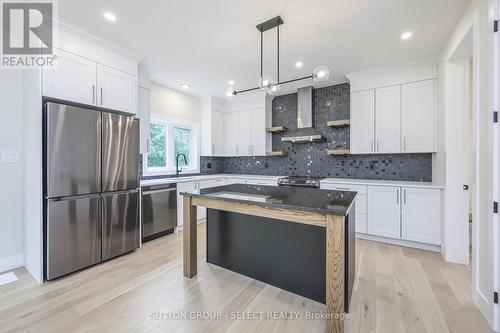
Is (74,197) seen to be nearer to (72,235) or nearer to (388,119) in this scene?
(72,235)

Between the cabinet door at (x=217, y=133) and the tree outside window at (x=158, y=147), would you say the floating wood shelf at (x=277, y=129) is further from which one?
the tree outside window at (x=158, y=147)

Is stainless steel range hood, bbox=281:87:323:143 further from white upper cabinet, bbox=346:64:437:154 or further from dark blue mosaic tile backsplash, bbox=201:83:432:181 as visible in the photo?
white upper cabinet, bbox=346:64:437:154

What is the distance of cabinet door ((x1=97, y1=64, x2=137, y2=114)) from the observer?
8.60ft

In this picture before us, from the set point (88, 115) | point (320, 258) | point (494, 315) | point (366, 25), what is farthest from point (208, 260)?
point (366, 25)

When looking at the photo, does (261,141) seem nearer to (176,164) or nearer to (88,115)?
(176,164)

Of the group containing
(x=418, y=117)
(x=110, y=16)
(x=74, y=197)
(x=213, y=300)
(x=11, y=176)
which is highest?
(x=110, y=16)

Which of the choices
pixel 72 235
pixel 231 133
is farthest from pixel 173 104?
pixel 72 235

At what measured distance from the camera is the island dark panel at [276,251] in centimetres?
184

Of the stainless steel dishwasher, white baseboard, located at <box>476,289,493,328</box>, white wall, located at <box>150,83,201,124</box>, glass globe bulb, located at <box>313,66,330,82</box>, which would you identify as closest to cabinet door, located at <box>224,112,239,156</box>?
white wall, located at <box>150,83,201,124</box>

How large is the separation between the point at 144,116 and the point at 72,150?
1266mm

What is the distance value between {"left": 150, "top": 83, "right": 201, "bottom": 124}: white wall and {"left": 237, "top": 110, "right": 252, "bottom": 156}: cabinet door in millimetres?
989

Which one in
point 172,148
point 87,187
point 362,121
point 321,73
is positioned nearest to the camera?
point 321,73

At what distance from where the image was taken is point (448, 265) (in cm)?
256

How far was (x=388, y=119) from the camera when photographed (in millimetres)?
3416
